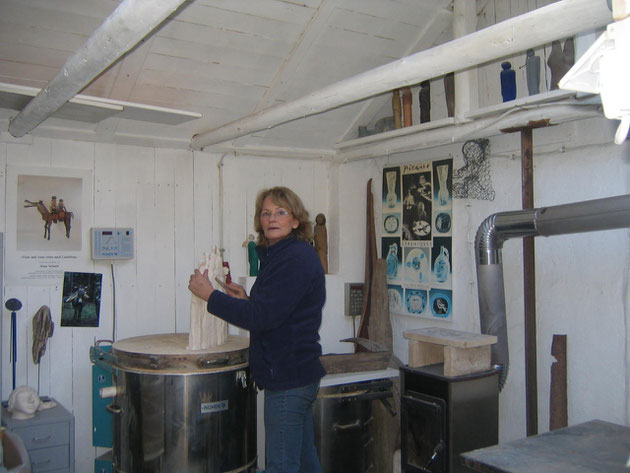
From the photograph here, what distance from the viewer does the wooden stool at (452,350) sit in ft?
9.69

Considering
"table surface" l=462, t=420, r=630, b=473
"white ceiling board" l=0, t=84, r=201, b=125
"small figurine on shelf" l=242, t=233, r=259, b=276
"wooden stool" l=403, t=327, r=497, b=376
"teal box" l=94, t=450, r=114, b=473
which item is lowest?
"teal box" l=94, t=450, r=114, b=473

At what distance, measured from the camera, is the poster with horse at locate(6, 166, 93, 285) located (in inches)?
137

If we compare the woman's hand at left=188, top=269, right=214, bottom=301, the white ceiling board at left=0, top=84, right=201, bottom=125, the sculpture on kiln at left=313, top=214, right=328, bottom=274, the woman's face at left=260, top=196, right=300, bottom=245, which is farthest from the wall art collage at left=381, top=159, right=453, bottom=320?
the woman's hand at left=188, top=269, right=214, bottom=301

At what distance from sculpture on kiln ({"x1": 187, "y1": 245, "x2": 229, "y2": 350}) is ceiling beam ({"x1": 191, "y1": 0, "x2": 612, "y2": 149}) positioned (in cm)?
85

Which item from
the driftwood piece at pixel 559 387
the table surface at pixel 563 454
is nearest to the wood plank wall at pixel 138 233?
the driftwood piece at pixel 559 387

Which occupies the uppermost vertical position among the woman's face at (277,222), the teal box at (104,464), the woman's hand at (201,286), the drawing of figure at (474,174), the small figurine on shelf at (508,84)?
the small figurine on shelf at (508,84)

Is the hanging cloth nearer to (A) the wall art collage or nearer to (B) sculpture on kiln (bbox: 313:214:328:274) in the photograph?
(B) sculpture on kiln (bbox: 313:214:328:274)

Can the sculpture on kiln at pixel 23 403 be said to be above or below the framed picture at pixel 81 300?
below

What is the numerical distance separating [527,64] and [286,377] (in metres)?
2.10

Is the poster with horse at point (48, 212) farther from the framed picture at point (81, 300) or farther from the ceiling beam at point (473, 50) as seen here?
the ceiling beam at point (473, 50)

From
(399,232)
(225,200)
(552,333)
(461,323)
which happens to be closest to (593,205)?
(552,333)

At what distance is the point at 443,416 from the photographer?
9.55 ft

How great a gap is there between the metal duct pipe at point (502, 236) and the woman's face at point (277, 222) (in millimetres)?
1124

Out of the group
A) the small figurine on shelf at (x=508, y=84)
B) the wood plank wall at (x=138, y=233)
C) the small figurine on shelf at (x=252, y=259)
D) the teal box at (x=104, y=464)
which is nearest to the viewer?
the small figurine on shelf at (x=508, y=84)
